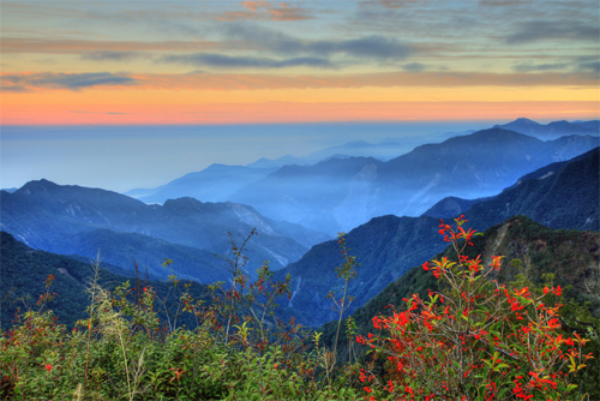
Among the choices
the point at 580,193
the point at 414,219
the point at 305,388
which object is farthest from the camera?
the point at 414,219

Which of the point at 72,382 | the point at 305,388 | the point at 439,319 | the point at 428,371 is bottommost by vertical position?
the point at 305,388

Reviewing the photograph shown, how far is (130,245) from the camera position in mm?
178125

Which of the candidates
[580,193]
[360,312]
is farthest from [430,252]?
[360,312]

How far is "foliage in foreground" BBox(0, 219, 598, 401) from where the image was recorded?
4.10 m

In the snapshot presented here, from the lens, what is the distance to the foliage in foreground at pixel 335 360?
4098mm

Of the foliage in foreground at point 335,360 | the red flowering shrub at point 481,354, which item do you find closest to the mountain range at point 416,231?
the foliage in foreground at point 335,360

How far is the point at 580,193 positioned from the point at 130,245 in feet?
567

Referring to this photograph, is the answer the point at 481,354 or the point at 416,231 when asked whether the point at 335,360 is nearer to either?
the point at 481,354

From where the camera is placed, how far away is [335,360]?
6195 millimetres

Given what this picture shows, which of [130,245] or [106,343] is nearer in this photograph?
[106,343]

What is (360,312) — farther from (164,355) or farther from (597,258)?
(164,355)

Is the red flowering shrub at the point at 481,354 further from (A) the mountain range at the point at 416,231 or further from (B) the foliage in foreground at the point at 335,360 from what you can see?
(A) the mountain range at the point at 416,231

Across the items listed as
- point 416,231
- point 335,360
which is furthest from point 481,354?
point 416,231

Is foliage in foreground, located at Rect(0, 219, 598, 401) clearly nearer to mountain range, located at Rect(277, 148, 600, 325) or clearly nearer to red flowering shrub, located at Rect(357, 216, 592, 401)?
red flowering shrub, located at Rect(357, 216, 592, 401)
